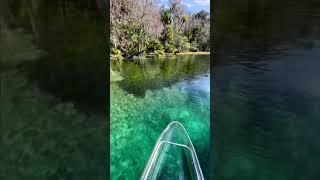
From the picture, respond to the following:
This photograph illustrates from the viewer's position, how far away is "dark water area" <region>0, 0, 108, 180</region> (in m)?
2.06

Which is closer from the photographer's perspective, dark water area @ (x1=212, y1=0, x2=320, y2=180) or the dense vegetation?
dark water area @ (x1=212, y1=0, x2=320, y2=180)

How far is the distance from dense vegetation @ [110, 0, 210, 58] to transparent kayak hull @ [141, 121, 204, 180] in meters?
0.47

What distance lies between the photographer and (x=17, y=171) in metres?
2.10

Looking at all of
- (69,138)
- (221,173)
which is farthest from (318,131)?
(69,138)

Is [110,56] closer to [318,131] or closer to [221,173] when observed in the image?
[221,173]

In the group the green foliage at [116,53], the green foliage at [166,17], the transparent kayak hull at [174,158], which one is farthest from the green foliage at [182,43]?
the transparent kayak hull at [174,158]

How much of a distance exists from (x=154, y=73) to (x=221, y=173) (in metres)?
0.72

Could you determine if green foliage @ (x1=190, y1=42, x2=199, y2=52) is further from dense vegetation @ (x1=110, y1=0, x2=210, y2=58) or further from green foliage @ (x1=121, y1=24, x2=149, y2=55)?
green foliage @ (x1=121, y1=24, x2=149, y2=55)

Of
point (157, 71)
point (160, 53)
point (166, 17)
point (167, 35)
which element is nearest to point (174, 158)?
point (157, 71)

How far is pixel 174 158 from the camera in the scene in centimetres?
233

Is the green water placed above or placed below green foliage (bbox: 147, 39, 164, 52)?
below

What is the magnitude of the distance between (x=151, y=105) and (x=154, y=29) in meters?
0.45

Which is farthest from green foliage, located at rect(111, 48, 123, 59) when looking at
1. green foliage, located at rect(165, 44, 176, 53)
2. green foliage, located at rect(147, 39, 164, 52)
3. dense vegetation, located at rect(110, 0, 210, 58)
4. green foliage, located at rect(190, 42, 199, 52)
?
green foliage, located at rect(190, 42, 199, 52)

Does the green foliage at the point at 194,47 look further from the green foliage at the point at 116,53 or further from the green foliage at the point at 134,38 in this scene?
the green foliage at the point at 116,53
